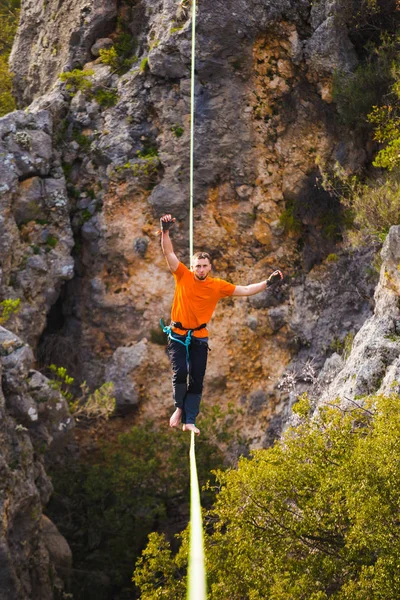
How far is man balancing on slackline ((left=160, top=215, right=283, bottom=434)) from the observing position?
9.78m

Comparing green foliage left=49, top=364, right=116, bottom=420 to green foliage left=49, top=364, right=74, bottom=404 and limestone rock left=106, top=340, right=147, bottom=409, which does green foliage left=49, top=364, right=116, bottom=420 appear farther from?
limestone rock left=106, top=340, right=147, bottom=409

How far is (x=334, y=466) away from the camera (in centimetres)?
1015

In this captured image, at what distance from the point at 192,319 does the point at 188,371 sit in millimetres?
695

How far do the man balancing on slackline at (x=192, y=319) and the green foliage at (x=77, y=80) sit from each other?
491 inches

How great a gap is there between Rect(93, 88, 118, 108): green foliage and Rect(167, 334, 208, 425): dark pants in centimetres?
1215

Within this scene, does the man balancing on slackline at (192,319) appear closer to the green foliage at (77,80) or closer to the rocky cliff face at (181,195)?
the rocky cliff face at (181,195)

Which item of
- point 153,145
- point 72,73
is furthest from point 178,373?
point 72,73

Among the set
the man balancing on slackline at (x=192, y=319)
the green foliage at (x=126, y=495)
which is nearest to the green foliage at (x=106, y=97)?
the green foliage at (x=126, y=495)

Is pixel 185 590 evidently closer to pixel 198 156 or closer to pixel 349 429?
pixel 349 429

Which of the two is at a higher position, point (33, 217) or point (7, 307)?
point (33, 217)

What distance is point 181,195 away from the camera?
20.0m

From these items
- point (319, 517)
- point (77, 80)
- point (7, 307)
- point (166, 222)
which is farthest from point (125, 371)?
point (166, 222)

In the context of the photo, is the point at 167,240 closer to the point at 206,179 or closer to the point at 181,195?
the point at 181,195

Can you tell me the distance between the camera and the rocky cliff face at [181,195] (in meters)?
18.9
